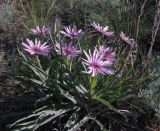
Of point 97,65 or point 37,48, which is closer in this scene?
point 97,65

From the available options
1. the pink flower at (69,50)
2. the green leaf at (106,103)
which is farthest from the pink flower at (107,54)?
the green leaf at (106,103)

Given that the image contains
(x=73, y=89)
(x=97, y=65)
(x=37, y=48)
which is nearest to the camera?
(x=97, y=65)

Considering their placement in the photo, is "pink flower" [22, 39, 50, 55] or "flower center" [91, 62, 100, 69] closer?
"flower center" [91, 62, 100, 69]

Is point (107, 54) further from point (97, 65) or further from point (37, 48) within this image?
point (37, 48)

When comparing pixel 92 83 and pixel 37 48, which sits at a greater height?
pixel 37 48

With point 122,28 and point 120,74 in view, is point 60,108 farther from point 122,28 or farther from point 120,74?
point 122,28

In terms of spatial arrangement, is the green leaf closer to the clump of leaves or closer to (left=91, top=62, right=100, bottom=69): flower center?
the clump of leaves

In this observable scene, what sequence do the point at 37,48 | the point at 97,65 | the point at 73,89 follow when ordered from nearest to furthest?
the point at 97,65 → the point at 37,48 → the point at 73,89

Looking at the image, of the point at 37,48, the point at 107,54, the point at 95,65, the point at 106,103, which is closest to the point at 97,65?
the point at 95,65

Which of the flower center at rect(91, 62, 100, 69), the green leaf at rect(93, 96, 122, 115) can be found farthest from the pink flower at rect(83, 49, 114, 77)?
the green leaf at rect(93, 96, 122, 115)

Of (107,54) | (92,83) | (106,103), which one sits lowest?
(106,103)

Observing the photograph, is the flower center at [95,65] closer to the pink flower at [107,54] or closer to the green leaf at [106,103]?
the pink flower at [107,54]

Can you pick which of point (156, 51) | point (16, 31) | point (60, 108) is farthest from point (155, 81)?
point (16, 31)
